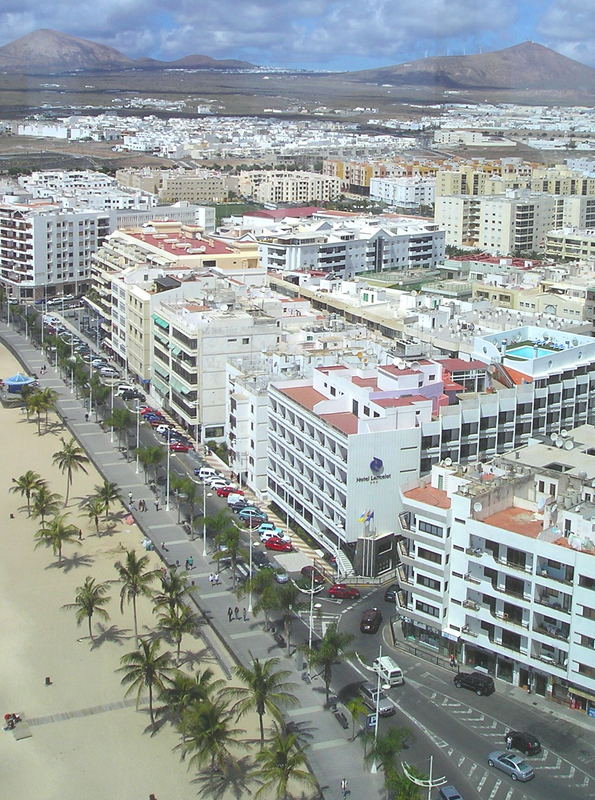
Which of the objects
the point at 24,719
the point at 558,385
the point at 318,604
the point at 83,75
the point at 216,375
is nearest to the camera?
the point at 24,719

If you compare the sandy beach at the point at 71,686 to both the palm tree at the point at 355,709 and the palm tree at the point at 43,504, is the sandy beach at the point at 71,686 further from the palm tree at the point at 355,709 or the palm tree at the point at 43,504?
the palm tree at the point at 355,709

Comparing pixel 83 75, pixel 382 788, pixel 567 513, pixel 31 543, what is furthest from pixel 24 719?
pixel 83 75

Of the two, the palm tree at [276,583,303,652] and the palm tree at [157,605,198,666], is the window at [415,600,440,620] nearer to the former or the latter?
the palm tree at [276,583,303,652]

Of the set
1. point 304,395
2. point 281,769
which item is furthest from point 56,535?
point 281,769

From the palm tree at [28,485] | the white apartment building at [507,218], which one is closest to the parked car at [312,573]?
the palm tree at [28,485]

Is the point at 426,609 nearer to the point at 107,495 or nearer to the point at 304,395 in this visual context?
the point at 304,395

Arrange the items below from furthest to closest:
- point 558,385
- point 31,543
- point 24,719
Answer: point 558,385
point 31,543
point 24,719

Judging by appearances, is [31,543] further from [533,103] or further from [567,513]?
[533,103]
